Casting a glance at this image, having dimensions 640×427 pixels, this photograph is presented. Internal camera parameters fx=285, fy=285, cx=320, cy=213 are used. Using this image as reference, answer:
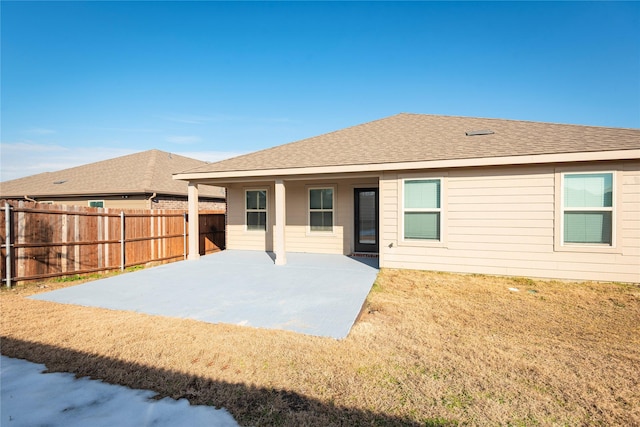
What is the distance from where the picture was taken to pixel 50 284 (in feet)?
21.4

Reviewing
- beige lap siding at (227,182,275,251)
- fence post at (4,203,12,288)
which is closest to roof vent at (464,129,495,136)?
beige lap siding at (227,182,275,251)

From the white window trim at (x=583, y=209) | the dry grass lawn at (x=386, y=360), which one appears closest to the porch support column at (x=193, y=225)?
the dry grass lawn at (x=386, y=360)

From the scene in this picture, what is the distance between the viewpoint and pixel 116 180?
13.2 meters

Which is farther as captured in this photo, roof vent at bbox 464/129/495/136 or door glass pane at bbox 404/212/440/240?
roof vent at bbox 464/129/495/136

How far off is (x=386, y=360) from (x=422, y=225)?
4704 millimetres

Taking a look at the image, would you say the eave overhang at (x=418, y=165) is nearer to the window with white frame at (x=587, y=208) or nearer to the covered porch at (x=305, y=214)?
the covered porch at (x=305, y=214)

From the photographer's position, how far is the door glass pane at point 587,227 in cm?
598

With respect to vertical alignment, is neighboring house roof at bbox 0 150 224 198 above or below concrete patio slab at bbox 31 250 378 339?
above

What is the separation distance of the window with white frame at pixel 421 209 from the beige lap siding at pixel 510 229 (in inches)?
6.9

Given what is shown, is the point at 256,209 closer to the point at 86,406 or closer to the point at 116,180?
the point at 116,180

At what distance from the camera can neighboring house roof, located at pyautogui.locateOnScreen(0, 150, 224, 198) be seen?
495 inches

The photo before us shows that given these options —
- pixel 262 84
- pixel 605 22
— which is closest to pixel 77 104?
pixel 262 84

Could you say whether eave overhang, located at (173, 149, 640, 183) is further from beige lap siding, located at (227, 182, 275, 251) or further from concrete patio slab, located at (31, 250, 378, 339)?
concrete patio slab, located at (31, 250, 378, 339)

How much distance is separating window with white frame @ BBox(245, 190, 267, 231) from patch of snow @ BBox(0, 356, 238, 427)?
7.97 meters
